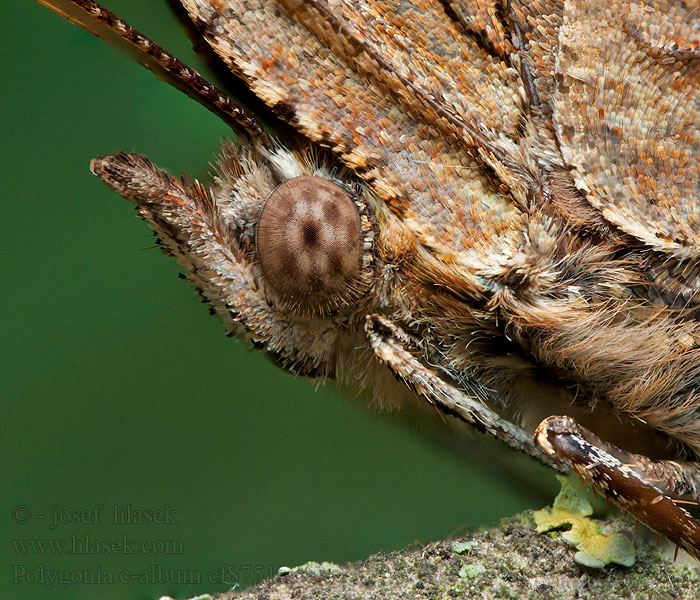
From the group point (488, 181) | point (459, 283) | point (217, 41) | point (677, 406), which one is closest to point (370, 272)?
point (459, 283)

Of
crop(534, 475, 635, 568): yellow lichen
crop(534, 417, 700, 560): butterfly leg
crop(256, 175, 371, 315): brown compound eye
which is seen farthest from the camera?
crop(534, 475, 635, 568): yellow lichen

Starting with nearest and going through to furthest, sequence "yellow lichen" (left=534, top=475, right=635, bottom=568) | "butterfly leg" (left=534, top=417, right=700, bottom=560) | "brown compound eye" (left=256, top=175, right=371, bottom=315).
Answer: "butterfly leg" (left=534, top=417, right=700, bottom=560)
"brown compound eye" (left=256, top=175, right=371, bottom=315)
"yellow lichen" (left=534, top=475, right=635, bottom=568)

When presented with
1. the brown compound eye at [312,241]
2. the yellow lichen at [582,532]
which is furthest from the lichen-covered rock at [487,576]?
the brown compound eye at [312,241]

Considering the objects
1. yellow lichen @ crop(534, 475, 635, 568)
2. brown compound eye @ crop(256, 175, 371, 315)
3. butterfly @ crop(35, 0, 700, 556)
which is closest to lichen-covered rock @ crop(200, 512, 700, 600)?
yellow lichen @ crop(534, 475, 635, 568)

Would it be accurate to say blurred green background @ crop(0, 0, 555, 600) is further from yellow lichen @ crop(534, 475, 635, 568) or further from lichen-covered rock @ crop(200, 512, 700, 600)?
yellow lichen @ crop(534, 475, 635, 568)

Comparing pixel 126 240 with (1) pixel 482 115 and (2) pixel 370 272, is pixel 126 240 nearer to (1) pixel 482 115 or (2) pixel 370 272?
(2) pixel 370 272
